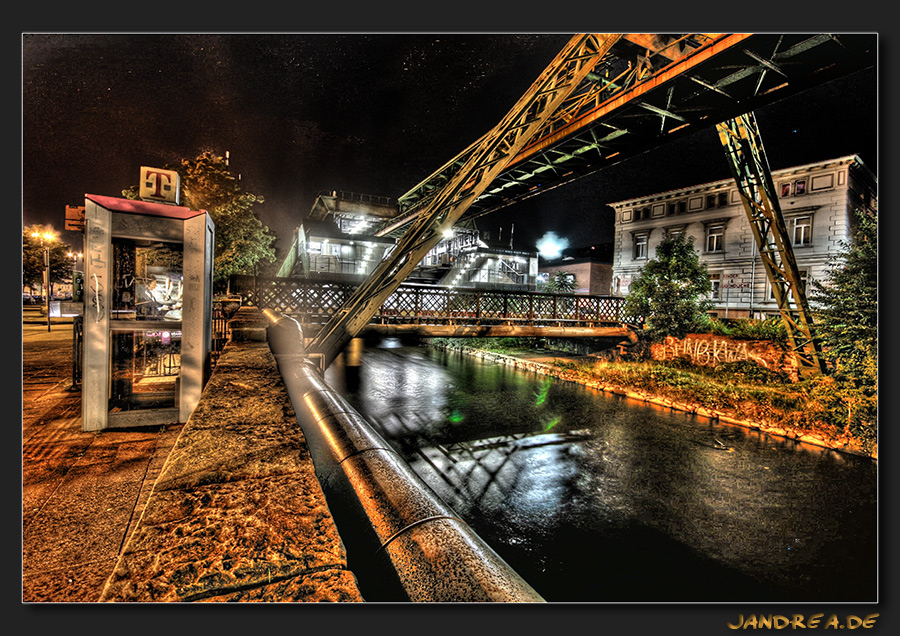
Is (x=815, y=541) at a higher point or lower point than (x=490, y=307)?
lower

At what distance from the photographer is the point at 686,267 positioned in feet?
47.8

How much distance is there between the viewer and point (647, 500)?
15.7ft

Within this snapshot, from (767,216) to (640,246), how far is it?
28753mm

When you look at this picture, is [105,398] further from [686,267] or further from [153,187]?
[686,267]

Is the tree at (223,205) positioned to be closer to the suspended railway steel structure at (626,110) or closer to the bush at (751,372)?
the suspended railway steel structure at (626,110)

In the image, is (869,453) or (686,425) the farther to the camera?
(686,425)

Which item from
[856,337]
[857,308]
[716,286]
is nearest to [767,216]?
[857,308]

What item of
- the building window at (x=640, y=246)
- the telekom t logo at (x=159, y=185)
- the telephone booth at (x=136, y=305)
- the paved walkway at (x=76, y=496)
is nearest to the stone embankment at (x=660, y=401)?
the paved walkway at (x=76, y=496)

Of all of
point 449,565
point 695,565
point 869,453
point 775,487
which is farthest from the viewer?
point 869,453

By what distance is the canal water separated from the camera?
3.42 metres

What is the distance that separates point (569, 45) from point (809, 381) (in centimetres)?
990

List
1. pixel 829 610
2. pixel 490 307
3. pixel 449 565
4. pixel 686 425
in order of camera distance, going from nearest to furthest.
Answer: pixel 449 565 < pixel 829 610 < pixel 686 425 < pixel 490 307

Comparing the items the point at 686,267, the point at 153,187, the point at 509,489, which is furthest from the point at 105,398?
the point at 686,267

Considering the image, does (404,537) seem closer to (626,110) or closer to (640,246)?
(626,110)
